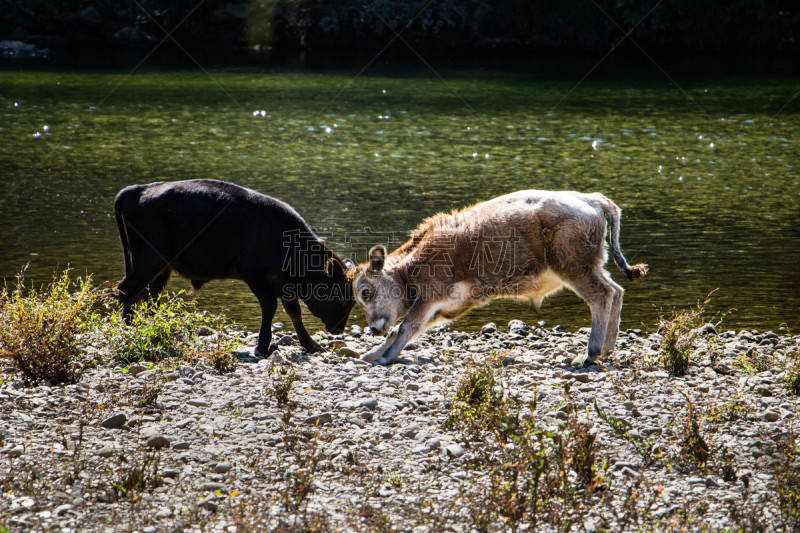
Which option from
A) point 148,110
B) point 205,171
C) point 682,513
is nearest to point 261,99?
point 148,110

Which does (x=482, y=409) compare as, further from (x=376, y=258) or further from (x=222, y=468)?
(x=376, y=258)

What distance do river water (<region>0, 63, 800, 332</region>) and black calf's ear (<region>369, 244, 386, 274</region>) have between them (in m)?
2.11

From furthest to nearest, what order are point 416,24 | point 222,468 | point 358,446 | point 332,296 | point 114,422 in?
point 416,24, point 332,296, point 114,422, point 358,446, point 222,468

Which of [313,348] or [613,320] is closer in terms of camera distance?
[613,320]

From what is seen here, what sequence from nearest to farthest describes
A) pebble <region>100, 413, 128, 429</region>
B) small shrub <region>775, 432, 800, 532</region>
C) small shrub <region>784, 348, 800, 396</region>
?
small shrub <region>775, 432, 800, 532</region>, pebble <region>100, 413, 128, 429</region>, small shrub <region>784, 348, 800, 396</region>

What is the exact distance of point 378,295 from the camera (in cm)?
895

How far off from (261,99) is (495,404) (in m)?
23.8

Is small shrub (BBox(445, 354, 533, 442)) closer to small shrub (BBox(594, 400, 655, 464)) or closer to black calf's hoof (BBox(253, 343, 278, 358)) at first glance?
small shrub (BBox(594, 400, 655, 464))

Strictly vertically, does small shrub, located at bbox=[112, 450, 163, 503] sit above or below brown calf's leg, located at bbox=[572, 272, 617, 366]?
below

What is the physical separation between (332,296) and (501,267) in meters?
1.89

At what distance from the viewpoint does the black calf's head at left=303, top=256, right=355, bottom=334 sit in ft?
30.3

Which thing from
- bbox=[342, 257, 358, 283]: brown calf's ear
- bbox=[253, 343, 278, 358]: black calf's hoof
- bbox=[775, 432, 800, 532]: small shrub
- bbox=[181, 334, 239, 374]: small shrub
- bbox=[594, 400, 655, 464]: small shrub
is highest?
bbox=[342, 257, 358, 283]: brown calf's ear

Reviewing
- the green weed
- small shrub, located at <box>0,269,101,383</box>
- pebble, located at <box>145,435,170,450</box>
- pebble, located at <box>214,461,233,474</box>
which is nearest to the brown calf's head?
the green weed

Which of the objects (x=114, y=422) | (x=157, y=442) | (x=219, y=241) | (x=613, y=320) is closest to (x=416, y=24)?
(x=219, y=241)
